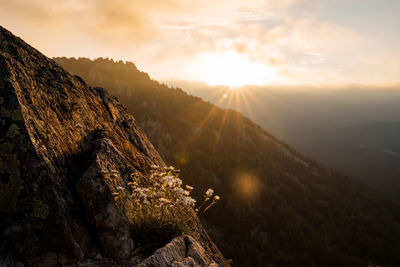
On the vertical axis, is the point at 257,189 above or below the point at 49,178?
below

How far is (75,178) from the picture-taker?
4551 mm

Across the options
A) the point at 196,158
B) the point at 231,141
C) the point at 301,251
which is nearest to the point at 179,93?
the point at 231,141

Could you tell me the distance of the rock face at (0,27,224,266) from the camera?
3602 mm

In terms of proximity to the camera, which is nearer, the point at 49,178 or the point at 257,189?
the point at 49,178

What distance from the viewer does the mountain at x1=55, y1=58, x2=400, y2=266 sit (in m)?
48.4

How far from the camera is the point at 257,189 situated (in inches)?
2404

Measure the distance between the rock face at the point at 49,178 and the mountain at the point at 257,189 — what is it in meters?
39.8

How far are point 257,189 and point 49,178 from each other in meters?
61.7

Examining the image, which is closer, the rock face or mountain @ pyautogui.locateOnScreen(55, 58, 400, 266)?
the rock face

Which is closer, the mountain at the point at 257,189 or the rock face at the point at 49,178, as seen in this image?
the rock face at the point at 49,178

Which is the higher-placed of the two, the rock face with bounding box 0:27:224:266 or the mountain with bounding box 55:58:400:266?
the rock face with bounding box 0:27:224:266

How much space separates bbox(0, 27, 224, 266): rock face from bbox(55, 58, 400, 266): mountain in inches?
1569

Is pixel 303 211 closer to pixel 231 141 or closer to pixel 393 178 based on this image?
pixel 231 141

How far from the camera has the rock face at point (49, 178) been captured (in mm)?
3602
